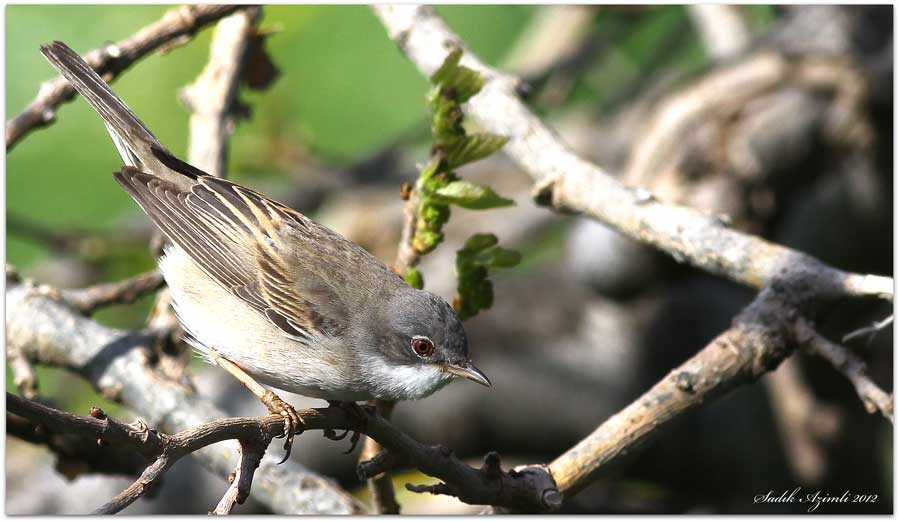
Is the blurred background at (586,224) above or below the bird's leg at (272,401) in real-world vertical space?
above

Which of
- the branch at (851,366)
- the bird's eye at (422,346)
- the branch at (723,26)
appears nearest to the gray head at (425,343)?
the bird's eye at (422,346)

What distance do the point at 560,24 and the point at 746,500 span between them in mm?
2403

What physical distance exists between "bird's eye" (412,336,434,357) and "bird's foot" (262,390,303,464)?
299 millimetres

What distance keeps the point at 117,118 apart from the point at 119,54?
1.02 feet

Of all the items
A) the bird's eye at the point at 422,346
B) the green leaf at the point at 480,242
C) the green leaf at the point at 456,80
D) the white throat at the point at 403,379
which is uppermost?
the green leaf at the point at 456,80

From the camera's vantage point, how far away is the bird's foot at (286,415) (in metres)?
1.74

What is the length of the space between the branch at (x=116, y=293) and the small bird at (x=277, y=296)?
306 mm

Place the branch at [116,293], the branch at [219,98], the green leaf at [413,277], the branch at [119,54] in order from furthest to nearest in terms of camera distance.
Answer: the branch at [219,98], the branch at [116,293], the branch at [119,54], the green leaf at [413,277]

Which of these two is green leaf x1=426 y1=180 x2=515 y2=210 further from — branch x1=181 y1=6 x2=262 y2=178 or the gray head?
branch x1=181 y1=6 x2=262 y2=178

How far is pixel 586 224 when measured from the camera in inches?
134

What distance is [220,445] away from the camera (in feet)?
7.32

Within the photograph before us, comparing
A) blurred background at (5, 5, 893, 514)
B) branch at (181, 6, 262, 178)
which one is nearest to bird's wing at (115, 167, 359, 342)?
branch at (181, 6, 262, 178)

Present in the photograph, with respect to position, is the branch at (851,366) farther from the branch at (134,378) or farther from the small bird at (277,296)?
the branch at (134,378)

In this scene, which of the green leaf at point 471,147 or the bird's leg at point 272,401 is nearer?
the bird's leg at point 272,401
